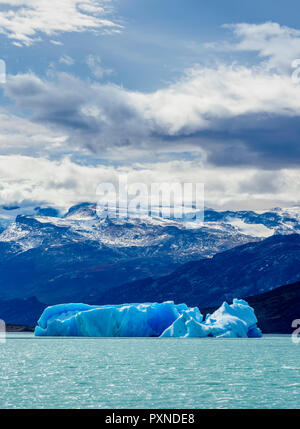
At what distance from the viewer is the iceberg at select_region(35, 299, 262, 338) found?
508ft

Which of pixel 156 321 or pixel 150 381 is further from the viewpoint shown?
pixel 156 321

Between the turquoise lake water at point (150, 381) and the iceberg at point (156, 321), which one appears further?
the iceberg at point (156, 321)

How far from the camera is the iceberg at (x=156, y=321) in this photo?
155 m

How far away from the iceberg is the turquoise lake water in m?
55.5

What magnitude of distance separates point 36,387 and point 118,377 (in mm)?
11138

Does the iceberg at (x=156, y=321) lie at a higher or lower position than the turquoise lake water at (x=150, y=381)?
higher

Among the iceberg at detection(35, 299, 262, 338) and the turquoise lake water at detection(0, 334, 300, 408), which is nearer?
the turquoise lake water at detection(0, 334, 300, 408)

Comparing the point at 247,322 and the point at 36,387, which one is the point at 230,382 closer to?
the point at 36,387

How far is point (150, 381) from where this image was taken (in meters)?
62.7

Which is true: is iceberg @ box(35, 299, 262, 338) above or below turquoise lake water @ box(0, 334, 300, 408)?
above

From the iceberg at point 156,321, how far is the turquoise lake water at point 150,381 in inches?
2183

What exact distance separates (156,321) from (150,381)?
10449cm

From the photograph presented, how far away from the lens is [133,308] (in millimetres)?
153875
